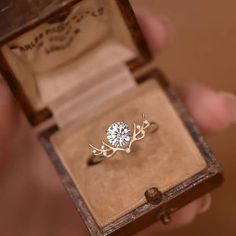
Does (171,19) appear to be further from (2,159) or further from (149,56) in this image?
(2,159)

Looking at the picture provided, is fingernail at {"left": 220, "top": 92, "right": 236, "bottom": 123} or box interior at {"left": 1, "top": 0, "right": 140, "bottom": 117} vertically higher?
box interior at {"left": 1, "top": 0, "right": 140, "bottom": 117}

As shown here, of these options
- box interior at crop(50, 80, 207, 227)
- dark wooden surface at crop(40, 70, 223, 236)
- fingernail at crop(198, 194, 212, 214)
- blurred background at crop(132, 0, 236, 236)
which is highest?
blurred background at crop(132, 0, 236, 236)

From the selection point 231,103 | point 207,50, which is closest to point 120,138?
point 231,103

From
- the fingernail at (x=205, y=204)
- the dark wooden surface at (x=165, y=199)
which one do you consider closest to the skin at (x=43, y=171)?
the fingernail at (x=205, y=204)

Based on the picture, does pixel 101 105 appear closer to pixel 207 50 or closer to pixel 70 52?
pixel 70 52

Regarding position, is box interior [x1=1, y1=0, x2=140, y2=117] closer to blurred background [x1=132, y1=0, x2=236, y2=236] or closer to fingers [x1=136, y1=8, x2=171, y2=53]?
fingers [x1=136, y1=8, x2=171, y2=53]

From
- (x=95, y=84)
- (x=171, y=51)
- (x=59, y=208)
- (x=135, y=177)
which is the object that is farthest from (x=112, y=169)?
(x=171, y=51)

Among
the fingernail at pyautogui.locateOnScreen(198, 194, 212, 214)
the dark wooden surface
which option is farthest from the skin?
the dark wooden surface
